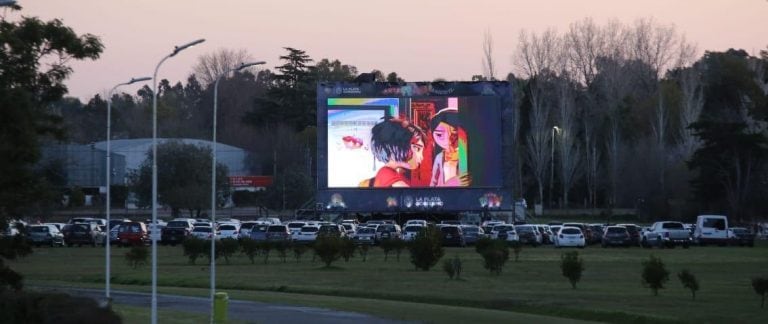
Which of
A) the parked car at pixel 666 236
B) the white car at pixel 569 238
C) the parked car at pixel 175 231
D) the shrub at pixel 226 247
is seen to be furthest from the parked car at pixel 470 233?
the shrub at pixel 226 247

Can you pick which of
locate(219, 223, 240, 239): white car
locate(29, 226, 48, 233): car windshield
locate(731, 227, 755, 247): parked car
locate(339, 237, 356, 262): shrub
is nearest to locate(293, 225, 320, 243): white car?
locate(219, 223, 240, 239): white car

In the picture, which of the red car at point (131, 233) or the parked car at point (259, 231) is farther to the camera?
the red car at point (131, 233)

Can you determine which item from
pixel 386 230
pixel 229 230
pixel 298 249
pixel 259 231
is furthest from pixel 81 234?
pixel 298 249

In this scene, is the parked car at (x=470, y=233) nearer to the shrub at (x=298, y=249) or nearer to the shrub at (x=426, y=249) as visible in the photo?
the shrub at (x=298, y=249)

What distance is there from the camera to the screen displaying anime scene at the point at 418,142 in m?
74.0

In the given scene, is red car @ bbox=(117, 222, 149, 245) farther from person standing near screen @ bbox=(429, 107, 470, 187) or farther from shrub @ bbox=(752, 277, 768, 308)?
shrub @ bbox=(752, 277, 768, 308)

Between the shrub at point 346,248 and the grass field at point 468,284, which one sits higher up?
the shrub at point 346,248

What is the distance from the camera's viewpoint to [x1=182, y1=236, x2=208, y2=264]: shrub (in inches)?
2074

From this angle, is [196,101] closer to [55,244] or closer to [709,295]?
[55,244]

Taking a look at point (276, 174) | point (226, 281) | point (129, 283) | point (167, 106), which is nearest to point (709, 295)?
point (226, 281)

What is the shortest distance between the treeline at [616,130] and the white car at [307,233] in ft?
80.8

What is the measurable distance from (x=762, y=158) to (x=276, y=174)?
153 feet

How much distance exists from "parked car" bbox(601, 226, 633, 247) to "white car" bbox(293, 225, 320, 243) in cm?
1678

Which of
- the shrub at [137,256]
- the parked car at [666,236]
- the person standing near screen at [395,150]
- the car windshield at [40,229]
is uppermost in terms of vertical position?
the person standing near screen at [395,150]
